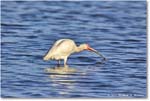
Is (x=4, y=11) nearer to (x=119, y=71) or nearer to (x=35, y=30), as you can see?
(x=35, y=30)

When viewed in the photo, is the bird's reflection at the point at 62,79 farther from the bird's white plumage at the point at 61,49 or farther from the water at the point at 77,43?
the bird's white plumage at the point at 61,49

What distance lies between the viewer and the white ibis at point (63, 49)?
37.3 feet

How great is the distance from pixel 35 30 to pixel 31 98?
0.84 meters

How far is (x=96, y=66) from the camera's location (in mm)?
11422

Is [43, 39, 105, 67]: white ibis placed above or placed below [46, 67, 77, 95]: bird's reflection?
above

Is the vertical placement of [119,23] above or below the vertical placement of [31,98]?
above

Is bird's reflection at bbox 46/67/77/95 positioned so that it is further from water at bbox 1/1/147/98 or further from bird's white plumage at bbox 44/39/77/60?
bird's white plumage at bbox 44/39/77/60

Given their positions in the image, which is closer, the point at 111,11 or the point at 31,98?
the point at 31,98

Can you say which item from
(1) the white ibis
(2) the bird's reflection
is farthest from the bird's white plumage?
(2) the bird's reflection

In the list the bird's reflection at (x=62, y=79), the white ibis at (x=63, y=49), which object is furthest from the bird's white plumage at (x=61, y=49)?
the bird's reflection at (x=62, y=79)

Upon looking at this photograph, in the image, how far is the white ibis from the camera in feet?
37.3

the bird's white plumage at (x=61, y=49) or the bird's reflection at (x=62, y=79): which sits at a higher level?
the bird's white plumage at (x=61, y=49)

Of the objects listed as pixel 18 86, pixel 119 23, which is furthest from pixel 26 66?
pixel 119 23

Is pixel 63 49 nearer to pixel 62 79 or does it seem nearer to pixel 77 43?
pixel 77 43
